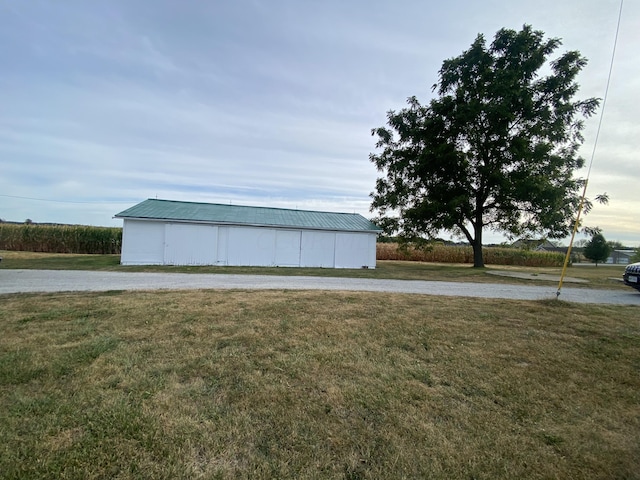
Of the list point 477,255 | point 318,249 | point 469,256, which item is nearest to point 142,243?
point 318,249

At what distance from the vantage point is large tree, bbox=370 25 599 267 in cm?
1884

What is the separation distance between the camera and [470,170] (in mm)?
20562

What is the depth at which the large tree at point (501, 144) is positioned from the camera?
18.8 meters

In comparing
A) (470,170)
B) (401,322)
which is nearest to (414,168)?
(470,170)

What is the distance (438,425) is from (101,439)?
2.48 meters

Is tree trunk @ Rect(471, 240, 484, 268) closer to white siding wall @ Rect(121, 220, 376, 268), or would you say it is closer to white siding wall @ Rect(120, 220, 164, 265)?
white siding wall @ Rect(121, 220, 376, 268)

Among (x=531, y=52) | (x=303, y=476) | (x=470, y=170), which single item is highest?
(x=531, y=52)

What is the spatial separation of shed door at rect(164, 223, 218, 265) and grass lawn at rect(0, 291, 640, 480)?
12309mm

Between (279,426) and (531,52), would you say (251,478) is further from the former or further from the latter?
(531,52)

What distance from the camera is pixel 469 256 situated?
33938mm

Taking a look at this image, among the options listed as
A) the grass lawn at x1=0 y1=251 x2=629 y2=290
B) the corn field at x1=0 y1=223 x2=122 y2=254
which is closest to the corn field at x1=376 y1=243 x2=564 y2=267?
the grass lawn at x1=0 y1=251 x2=629 y2=290

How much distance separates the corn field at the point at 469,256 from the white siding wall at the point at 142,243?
21452 mm

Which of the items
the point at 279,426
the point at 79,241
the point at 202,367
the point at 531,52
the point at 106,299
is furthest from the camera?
the point at 79,241

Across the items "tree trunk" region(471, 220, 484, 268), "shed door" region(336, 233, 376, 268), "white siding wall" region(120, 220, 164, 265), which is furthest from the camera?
"tree trunk" region(471, 220, 484, 268)
